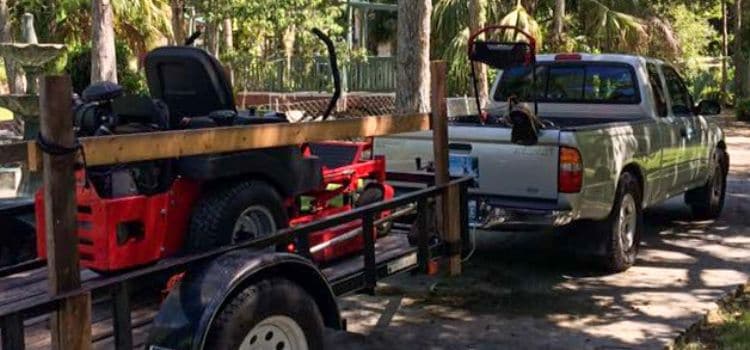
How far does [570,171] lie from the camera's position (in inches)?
250

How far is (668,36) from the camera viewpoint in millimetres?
24031

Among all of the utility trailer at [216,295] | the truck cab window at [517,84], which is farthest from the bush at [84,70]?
the utility trailer at [216,295]

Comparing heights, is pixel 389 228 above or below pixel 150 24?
below

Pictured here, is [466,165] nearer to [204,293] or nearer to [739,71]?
[204,293]

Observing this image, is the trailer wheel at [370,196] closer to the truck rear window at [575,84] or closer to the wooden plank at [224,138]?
the wooden plank at [224,138]

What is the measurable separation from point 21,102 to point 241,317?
7.36 m

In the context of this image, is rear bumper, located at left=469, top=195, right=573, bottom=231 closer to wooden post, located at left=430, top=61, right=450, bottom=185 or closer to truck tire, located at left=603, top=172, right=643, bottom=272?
truck tire, located at left=603, top=172, right=643, bottom=272

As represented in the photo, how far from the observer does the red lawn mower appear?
4.47 meters

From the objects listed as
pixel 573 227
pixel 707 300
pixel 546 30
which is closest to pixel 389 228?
pixel 573 227

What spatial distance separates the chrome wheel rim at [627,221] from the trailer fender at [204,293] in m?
4.03

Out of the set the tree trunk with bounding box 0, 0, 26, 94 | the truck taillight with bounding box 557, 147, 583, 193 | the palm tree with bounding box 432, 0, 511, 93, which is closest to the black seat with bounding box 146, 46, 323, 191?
the truck taillight with bounding box 557, 147, 583, 193

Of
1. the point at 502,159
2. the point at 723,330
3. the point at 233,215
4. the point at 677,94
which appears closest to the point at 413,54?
the point at 677,94

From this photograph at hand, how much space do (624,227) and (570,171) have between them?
1.17 meters

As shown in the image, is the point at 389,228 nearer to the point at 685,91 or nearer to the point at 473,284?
the point at 473,284
